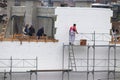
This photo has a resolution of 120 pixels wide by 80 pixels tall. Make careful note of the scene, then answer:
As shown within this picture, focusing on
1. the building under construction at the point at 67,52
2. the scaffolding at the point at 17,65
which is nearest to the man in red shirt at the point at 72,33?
the building under construction at the point at 67,52

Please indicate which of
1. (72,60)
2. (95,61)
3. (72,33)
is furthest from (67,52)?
(95,61)

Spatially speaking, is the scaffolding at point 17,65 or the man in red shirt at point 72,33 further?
the scaffolding at point 17,65

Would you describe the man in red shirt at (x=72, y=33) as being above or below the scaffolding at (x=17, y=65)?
above

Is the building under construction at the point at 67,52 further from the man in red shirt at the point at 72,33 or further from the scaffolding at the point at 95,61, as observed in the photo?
the man in red shirt at the point at 72,33

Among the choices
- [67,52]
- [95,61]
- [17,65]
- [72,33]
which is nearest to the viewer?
[72,33]

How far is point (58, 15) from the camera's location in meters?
25.1

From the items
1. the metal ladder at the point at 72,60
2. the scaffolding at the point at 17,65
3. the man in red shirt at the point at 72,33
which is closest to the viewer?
the man in red shirt at the point at 72,33

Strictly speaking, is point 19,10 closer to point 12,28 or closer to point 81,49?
point 12,28

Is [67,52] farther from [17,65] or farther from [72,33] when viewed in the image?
[17,65]

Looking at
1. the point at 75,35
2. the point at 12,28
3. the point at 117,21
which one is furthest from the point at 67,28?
the point at 117,21

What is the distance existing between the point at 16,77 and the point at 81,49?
3.53m

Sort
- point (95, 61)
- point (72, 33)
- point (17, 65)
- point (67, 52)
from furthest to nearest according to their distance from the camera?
1. point (95, 61)
2. point (67, 52)
3. point (17, 65)
4. point (72, 33)

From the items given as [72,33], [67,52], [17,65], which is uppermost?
[72,33]

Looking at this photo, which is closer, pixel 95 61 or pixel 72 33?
pixel 72 33
